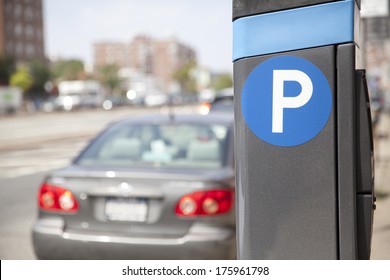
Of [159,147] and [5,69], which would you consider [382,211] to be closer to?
[159,147]

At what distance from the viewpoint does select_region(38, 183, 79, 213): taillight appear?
4562 mm

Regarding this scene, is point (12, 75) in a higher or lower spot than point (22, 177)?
higher

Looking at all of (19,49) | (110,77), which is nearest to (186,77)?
(110,77)

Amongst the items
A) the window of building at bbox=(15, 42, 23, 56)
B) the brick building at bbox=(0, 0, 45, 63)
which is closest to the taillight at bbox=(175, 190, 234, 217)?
the brick building at bbox=(0, 0, 45, 63)

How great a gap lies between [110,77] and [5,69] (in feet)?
120

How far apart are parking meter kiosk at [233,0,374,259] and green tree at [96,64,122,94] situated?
376ft

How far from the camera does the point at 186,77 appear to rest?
473 ft

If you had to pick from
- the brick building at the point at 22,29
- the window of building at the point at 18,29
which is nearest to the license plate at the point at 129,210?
the brick building at the point at 22,29

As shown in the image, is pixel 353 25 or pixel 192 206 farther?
pixel 192 206

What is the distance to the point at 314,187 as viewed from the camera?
6.81ft

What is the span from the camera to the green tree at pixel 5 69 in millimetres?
81062

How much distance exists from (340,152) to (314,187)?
139 mm
